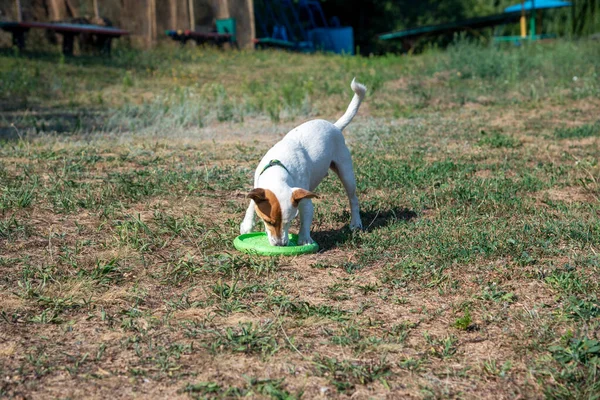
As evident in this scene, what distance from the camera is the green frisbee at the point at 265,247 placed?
447 centimetres

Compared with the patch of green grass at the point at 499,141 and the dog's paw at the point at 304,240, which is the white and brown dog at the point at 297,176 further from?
the patch of green grass at the point at 499,141

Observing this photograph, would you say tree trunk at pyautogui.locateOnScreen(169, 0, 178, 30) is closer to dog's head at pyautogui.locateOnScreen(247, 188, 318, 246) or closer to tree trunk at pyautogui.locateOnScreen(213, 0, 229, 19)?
tree trunk at pyautogui.locateOnScreen(213, 0, 229, 19)

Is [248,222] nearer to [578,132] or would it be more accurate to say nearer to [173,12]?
[578,132]

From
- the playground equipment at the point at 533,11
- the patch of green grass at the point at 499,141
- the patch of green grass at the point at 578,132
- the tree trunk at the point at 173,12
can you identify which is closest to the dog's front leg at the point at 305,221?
the patch of green grass at the point at 499,141

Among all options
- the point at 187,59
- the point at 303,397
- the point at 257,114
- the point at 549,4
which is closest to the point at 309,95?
the point at 257,114

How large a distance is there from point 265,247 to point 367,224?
1.18m

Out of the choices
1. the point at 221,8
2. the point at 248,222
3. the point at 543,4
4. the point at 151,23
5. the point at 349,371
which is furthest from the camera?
the point at 543,4

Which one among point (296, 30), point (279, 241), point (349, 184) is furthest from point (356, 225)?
point (296, 30)

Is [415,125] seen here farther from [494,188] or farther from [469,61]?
[469,61]

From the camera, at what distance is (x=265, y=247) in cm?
448

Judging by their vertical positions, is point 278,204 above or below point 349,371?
above

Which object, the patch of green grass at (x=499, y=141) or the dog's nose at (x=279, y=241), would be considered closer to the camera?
the dog's nose at (x=279, y=241)

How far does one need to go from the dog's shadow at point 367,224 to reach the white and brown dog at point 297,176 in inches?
4.9

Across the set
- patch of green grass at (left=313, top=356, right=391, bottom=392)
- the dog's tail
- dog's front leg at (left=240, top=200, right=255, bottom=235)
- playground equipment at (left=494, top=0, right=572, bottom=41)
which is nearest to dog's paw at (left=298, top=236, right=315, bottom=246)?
dog's front leg at (left=240, top=200, right=255, bottom=235)
